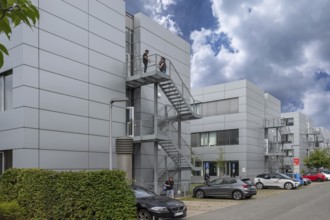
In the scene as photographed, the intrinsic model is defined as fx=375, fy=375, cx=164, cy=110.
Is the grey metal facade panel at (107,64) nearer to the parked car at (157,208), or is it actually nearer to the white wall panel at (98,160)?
the white wall panel at (98,160)

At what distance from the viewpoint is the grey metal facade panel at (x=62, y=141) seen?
17.7 m

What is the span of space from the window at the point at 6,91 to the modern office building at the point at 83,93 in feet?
0.16

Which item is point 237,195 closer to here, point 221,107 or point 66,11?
point 66,11

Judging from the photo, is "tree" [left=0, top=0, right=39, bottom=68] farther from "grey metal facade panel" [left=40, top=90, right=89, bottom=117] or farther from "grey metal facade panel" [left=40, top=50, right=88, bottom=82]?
"grey metal facade panel" [left=40, top=50, right=88, bottom=82]

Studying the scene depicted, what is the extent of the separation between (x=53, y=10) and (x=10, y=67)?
3592mm

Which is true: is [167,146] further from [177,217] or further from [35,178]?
[35,178]

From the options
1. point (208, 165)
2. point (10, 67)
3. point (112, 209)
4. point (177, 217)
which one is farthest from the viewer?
point (208, 165)

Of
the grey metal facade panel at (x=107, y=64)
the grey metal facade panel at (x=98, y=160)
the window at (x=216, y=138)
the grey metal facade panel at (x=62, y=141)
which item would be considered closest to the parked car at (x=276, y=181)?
the window at (x=216, y=138)

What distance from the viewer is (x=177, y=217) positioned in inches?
525

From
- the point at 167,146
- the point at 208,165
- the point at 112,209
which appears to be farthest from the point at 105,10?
the point at 208,165

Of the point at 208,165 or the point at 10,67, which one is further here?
the point at 208,165

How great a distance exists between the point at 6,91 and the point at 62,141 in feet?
12.0

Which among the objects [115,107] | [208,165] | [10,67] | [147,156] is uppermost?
[10,67]

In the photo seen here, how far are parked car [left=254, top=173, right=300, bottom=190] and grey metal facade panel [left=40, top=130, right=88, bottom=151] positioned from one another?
19551 mm
